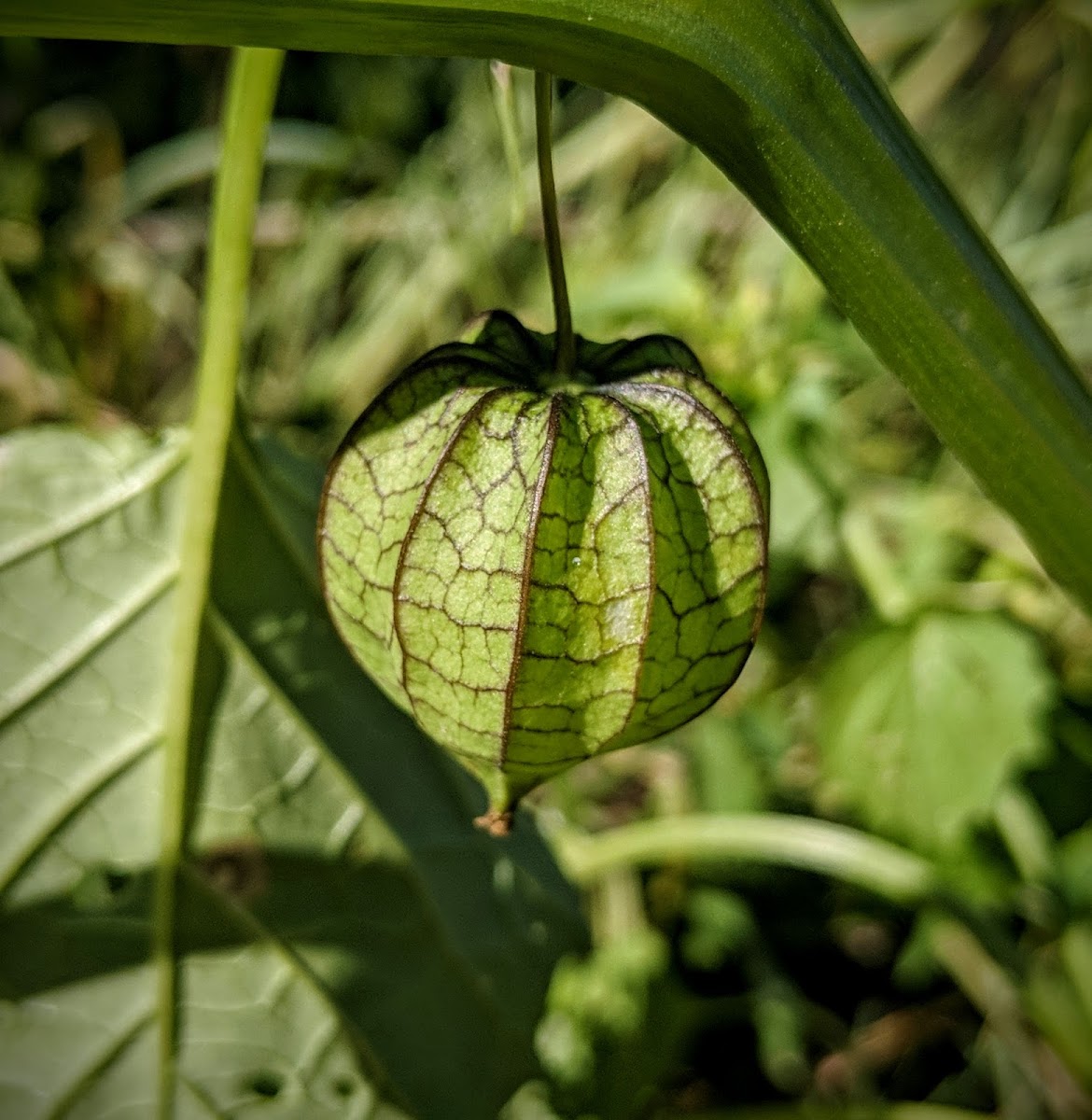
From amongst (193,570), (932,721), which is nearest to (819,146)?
(193,570)

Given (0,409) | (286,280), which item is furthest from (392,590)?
(286,280)

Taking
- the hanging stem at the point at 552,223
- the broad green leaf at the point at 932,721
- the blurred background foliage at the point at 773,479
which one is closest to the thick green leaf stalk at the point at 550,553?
the hanging stem at the point at 552,223

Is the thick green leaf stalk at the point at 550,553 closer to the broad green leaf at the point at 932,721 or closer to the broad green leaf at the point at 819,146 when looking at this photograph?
the broad green leaf at the point at 819,146

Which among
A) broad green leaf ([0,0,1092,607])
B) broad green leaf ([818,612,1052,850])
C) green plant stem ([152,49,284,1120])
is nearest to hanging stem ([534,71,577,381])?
broad green leaf ([0,0,1092,607])

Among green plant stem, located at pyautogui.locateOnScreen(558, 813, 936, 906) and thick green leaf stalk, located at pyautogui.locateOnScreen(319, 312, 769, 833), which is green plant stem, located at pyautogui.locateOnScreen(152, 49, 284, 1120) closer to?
thick green leaf stalk, located at pyautogui.locateOnScreen(319, 312, 769, 833)

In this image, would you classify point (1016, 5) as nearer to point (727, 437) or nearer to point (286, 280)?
point (286, 280)

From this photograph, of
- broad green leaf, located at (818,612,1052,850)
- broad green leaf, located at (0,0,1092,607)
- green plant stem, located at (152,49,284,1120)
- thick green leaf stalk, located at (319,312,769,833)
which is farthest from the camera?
broad green leaf, located at (818,612,1052,850)
